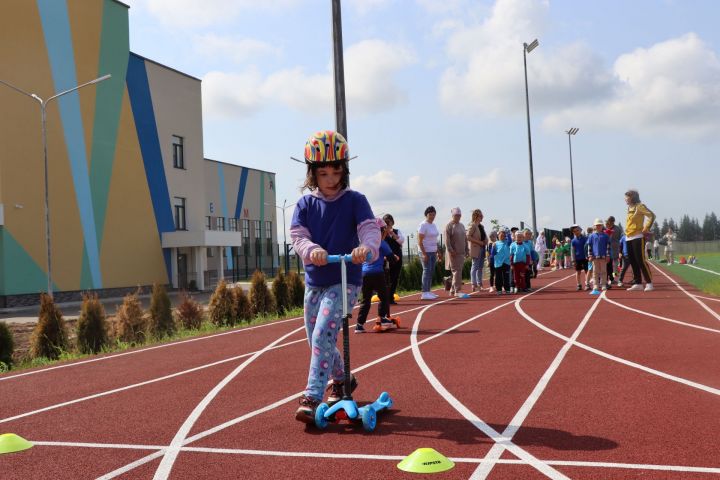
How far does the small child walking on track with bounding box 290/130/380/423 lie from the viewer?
4.82m

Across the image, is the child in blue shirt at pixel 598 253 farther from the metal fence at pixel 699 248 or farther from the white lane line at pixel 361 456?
the metal fence at pixel 699 248

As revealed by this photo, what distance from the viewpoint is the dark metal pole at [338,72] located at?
50.5ft

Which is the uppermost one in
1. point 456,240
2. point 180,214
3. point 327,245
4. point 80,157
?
point 80,157

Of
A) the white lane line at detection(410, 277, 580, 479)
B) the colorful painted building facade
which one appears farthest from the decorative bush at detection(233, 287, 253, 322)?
the colorful painted building facade

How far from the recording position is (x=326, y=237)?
16.5ft

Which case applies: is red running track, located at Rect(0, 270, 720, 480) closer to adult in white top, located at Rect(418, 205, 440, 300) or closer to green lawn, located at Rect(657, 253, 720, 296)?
adult in white top, located at Rect(418, 205, 440, 300)

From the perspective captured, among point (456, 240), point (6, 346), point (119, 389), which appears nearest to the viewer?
point (119, 389)

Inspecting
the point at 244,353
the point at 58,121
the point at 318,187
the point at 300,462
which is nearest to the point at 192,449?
the point at 300,462

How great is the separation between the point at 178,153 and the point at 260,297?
25.3m

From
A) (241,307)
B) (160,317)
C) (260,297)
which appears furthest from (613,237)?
(160,317)

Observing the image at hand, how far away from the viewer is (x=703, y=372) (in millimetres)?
6246

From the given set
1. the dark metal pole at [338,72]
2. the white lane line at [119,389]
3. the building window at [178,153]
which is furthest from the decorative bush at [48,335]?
the building window at [178,153]

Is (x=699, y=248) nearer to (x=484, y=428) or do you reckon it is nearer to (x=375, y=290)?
(x=375, y=290)

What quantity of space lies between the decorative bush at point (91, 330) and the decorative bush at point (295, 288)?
5105mm
